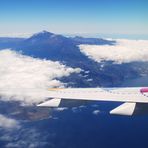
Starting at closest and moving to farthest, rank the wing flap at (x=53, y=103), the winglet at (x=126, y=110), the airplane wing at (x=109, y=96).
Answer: the winglet at (x=126, y=110), the airplane wing at (x=109, y=96), the wing flap at (x=53, y=103)

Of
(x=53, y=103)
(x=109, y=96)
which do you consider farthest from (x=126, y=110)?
(x=53, y=103)

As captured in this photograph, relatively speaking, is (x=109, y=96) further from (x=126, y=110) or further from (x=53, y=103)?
(x=53, y=103)

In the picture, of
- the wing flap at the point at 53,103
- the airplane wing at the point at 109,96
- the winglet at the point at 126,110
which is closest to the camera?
the winglet at the point at 126,110

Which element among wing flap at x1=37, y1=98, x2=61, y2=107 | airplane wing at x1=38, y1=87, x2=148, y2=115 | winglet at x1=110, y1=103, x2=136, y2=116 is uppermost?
airplane wing at x1=38, y1=87, x2=148, y2=115

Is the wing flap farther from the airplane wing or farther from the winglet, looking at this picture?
the winglet

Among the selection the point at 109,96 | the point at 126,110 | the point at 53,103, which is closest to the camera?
the point at 126,110

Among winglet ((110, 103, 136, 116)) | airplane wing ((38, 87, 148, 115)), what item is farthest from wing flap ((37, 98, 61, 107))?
winglet ((110, 103, 136, 116))

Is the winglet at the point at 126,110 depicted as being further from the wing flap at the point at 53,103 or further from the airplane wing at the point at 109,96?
the wing flap at the point at 53,103

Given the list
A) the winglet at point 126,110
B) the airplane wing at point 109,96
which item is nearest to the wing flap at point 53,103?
the airplane wing at point 109,96

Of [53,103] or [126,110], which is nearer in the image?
[126,110]
